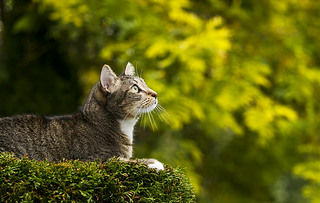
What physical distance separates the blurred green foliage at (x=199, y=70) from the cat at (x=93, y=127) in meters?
2.87

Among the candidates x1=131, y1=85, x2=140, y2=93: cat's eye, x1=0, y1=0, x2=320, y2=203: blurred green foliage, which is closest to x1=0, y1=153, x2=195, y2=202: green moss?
x1=131, y1=85, x2=140, y2=93: cat's eye

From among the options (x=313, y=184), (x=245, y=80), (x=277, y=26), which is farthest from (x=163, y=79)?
(x=313, y=184)

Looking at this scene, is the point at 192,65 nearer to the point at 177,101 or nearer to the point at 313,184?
the point at 177,101

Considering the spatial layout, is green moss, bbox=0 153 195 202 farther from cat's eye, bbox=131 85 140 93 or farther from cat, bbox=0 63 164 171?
cat's eye, bbox=131 85 140 93

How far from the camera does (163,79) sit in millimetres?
7441

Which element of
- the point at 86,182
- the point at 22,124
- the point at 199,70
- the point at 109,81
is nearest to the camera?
the point at 86,182

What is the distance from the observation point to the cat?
10.3 ft

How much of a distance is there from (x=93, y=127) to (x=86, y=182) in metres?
0.84

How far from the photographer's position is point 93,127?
344 cm

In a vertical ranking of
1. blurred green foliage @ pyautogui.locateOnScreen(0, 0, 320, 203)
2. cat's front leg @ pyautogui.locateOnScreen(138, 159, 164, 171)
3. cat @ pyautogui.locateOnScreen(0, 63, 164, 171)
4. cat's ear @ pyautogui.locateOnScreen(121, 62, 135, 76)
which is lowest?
cat's front leg @ pyautogui.locateOnScreen(138, 159, 164, 171)

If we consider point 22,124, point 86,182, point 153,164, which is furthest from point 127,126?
point 86,182

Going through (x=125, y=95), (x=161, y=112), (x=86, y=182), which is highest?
(x=161, y=112)

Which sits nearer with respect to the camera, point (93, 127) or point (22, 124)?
point (22, 124)

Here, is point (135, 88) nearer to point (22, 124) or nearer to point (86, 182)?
point (22, 124)
